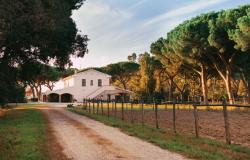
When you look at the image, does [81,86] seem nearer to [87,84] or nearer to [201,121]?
[87,84]

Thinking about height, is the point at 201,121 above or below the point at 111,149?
above

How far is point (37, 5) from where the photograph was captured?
19.6 meters

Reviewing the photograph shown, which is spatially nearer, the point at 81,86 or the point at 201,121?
the point at 201,121

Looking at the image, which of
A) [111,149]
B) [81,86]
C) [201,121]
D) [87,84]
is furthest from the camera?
[87,84]

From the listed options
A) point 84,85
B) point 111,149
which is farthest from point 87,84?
point 111,149

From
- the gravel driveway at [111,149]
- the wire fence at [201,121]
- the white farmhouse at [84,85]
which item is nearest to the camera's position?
the gravel driveway at [111,149]

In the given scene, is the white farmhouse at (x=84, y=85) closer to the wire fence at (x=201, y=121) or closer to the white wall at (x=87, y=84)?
the white wall at (x=87, y=84)

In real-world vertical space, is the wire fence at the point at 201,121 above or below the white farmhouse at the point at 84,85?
below

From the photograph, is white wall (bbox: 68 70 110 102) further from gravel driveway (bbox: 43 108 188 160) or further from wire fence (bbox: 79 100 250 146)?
gravel driveway (bbox: 43 108 188 160)

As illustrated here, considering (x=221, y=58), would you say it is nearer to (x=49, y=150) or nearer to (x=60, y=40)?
(x=60, y=40)

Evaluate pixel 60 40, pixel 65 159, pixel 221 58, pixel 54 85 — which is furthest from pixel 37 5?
pixel 54 85

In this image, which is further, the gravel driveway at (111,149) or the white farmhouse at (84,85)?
the white farmhouse at (84,85)

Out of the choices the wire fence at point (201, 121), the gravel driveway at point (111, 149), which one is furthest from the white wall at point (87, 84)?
the gravel driveway at point (111, 149)

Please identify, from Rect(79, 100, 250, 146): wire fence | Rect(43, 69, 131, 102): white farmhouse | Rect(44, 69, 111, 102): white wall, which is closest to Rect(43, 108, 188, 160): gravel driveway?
Rect(79, 100, 250, 146): wire fence
